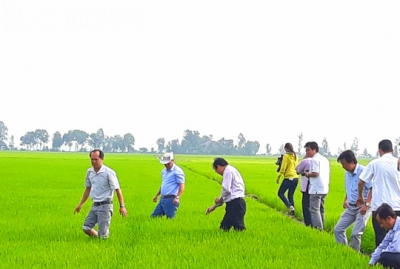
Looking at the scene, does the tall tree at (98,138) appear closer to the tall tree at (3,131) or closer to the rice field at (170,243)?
the tall tree at (3,131)

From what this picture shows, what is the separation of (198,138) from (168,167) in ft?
456

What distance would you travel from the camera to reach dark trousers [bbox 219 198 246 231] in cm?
855

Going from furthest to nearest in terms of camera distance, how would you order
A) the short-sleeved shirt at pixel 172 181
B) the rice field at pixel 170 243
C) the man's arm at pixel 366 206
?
A: the short-sleeved shirt at pixel 172 181
the man's arm at pixel 366 206
the rice field at pixel 170 243

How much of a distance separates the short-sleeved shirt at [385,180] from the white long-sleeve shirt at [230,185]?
245 cm

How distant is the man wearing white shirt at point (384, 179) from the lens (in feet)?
21.4

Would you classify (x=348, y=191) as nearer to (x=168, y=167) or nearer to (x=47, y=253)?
(x=168, y=167)

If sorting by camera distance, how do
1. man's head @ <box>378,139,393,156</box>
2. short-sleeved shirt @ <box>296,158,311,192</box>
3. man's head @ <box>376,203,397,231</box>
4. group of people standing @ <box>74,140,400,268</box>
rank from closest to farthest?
man's head @ <box>376,203,397,231</box> < group of people standing @ <box>74,140,400,268</box> < man's head @ <box>378,139,393,156</box> < short-sleeved shirt @ <box>296,158,311,192</box>

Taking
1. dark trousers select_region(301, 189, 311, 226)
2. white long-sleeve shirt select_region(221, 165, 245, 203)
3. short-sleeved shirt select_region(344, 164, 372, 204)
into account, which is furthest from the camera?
dark trousers select_region(301, 189, 311, 226)

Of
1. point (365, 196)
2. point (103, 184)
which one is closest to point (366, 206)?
point (365, 196)

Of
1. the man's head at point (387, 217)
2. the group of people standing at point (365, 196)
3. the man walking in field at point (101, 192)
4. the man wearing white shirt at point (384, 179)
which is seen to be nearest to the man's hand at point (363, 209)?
the group of people standing at point (365, 196)

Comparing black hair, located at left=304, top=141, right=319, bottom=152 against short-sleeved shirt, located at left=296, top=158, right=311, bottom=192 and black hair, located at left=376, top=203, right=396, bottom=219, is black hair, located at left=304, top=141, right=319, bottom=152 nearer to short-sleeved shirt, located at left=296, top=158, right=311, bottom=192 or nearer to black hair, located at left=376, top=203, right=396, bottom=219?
short-sleeved shirt, located at left=296, top=158, right=311, bottom=192

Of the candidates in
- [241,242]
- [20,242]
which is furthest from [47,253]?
[241,242]

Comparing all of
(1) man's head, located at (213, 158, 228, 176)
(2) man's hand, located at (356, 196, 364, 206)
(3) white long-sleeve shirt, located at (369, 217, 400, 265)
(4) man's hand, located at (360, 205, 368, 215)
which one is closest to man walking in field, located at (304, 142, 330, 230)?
(1) man's head, located at (213, 158, 228, 176)

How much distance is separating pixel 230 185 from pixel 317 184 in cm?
169
